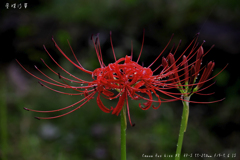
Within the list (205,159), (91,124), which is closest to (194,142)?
(205,159)

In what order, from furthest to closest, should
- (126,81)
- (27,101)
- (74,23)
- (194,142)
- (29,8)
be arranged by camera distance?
(29,8) < (74,23) < (27,101) < (194,142) < (126,81)

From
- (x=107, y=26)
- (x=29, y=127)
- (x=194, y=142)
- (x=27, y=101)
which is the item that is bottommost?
(x=194, y=142)

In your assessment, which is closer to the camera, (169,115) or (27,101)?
(169,115)

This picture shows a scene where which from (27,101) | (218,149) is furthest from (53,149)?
(218,149)

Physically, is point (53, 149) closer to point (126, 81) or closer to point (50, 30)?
point (126, 81)

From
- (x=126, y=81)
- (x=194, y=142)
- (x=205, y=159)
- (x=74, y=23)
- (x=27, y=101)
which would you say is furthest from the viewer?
(x=74, y=23)

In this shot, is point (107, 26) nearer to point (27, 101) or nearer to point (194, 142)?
point (27, 101)

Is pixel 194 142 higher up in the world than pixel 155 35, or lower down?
lower down
